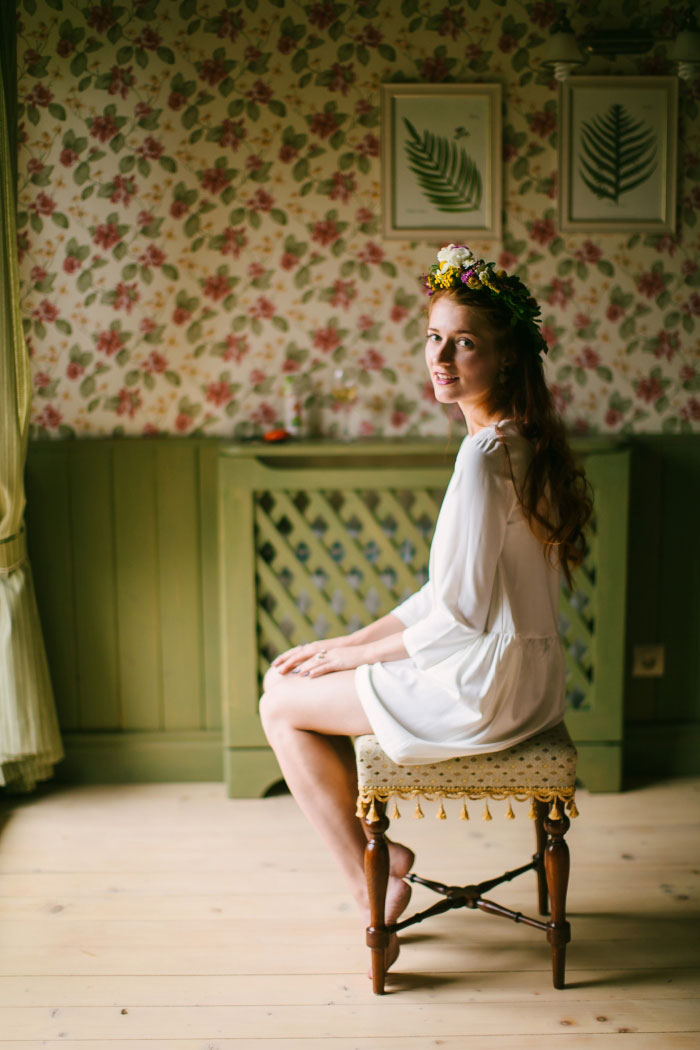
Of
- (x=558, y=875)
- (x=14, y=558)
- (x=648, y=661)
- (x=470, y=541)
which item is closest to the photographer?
(x=470, y=541)

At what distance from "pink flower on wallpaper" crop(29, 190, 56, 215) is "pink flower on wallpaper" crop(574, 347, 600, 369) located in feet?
5.32

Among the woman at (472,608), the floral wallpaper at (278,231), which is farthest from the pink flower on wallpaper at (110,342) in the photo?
the woman at (472,608)

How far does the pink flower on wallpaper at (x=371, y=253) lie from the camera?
299 cm

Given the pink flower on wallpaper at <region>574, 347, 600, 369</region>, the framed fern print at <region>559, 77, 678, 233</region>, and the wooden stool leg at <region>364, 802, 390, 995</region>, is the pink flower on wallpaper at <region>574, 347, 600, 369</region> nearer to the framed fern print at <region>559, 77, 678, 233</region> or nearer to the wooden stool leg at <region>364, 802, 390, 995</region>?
the framed fern print at <region>559, 77, 678, 233</region>

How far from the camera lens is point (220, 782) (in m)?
3.11

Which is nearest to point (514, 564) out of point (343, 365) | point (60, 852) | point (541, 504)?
point (541, 504)

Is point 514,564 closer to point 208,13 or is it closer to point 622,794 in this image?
point 622,794

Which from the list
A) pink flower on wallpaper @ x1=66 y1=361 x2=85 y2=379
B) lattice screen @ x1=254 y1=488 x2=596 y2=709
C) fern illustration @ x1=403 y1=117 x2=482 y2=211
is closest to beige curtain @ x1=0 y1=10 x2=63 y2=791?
pink flower on wallpaper @ x1=66 y1=361 x2=85 y2=379

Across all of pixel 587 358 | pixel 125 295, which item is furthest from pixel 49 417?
pixel 587 358

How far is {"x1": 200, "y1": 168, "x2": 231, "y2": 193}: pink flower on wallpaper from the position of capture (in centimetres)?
293

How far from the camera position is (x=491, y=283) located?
6.51 ft

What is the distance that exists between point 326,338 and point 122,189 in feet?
2.41

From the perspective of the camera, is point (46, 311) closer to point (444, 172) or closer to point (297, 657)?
point (444, 172)

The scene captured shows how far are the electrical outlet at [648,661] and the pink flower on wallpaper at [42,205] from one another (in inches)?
86.8
